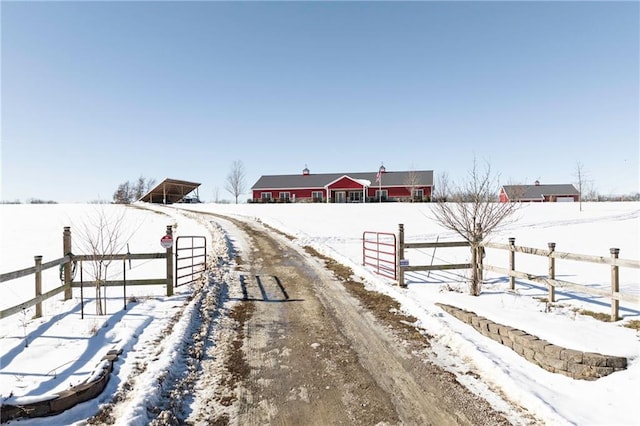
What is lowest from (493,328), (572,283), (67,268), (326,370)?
(326,370)

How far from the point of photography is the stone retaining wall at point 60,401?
11.2 feet

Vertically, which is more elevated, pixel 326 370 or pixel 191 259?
pixel 191 259

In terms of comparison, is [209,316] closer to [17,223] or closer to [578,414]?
[578,414]

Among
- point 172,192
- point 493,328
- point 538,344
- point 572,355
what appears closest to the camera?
point 572,355

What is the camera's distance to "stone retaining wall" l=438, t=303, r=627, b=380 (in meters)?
4.44

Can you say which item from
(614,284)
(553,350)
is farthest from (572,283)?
(553,350)

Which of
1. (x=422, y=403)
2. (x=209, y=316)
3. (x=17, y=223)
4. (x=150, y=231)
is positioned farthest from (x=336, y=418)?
(x=17, y=223)

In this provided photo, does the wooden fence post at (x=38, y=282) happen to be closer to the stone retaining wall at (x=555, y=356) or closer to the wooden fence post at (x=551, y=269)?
the stone retaining wall at (x=555, y=356)

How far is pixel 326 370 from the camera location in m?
4.93

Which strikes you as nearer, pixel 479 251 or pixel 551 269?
pixel 551 269

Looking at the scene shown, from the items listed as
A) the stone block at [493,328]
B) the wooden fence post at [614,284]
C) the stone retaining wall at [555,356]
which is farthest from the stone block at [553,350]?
the wooden fence post at [614,284]

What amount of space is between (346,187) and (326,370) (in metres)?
49.9

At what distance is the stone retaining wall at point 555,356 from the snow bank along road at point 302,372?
1254mm

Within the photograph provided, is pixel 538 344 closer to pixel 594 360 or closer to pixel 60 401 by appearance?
pixel 594 360
